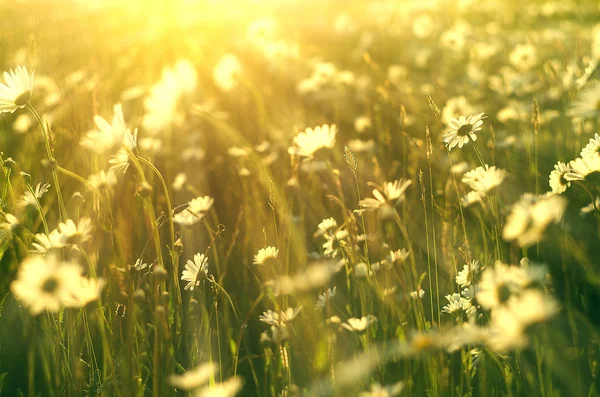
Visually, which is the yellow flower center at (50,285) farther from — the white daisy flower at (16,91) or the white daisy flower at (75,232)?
the white daisy flower at (16,91)

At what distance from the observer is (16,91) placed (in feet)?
4.88

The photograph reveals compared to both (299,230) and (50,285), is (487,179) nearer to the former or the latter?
(299,230)

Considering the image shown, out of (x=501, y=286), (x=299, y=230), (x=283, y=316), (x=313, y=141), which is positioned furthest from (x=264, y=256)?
(x=501, y=286)

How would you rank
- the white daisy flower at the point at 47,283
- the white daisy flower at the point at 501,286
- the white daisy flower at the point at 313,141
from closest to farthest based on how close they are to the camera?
the white daisy flower at the point at 501,286 < the white daisy flower at the point at 47,283 < the white daisy flower at the point at 313,141

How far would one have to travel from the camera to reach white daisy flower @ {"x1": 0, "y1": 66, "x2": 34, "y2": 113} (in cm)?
147

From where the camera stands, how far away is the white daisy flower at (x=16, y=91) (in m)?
1.47

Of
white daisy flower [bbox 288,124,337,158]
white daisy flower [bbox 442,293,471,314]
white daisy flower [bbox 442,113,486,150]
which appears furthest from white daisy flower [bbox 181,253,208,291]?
white daisy flower [bbox 442,113,486,150]

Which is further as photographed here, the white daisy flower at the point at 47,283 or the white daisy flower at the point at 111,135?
the white daisy flower at the point at 111,135

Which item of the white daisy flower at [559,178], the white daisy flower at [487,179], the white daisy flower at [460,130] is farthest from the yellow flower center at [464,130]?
the white daisy flower at [559,178]

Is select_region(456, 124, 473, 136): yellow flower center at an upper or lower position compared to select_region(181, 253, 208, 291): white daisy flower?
upper

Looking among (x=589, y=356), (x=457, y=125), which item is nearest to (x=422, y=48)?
(x=457, y=125)

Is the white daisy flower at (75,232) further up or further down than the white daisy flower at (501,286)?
further up

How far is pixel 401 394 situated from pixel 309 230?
1106mm

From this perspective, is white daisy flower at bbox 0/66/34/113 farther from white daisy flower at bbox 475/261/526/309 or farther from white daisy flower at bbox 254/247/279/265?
white daisy flower at bbox 475/261/526/309
